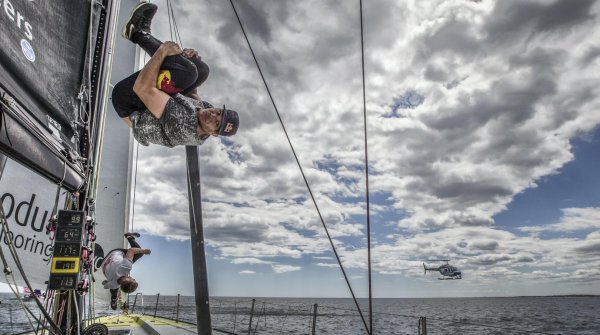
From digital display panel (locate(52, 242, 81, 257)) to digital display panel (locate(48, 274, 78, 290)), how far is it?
121 mm

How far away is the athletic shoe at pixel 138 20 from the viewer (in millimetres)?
1985

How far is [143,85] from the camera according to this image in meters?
1.83

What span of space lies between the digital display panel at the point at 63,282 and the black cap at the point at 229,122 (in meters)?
1.20

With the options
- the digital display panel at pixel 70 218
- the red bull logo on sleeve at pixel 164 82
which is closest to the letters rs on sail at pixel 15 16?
the red bull logo on sleeve at pixel 164 82

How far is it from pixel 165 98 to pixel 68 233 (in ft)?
3.44

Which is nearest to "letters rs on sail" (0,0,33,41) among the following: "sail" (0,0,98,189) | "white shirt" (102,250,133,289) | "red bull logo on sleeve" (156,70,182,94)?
"sail" (0,0,98,189)

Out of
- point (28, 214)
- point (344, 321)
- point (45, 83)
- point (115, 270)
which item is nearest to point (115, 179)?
point (28, 214)

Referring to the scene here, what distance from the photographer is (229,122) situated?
1.96m

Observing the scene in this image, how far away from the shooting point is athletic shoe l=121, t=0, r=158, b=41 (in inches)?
78.2

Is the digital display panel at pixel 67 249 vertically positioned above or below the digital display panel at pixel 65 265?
above

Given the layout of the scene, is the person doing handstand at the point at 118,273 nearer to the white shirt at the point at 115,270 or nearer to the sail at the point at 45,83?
the white shirt at the point at 115,270

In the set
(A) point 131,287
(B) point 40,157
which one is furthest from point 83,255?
(B) point 40,157

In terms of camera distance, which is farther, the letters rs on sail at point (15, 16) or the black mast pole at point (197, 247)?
the black mast pole at point (197, 247)

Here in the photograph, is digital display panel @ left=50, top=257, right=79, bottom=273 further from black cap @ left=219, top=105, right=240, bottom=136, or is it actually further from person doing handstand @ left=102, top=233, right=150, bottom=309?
black cap @ left=219, top=105, right=240, bottom=136
